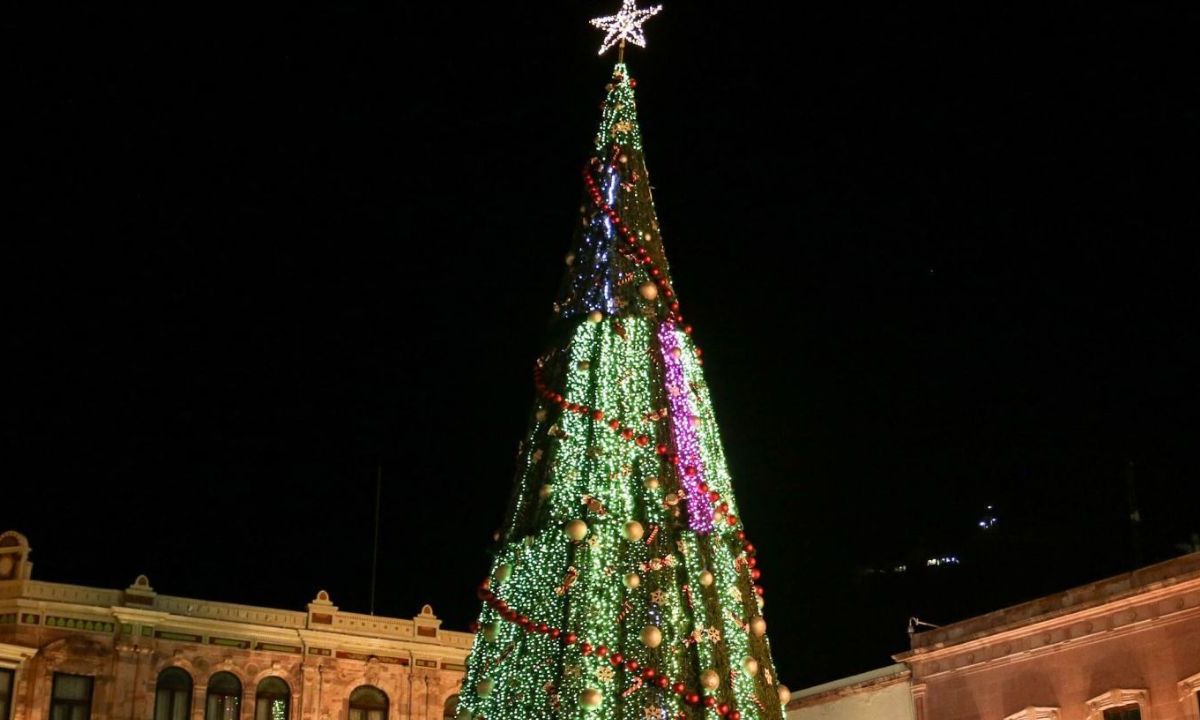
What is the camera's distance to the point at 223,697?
3150 centimetres

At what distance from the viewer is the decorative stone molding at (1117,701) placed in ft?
86.7

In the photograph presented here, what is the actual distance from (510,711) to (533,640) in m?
0.68

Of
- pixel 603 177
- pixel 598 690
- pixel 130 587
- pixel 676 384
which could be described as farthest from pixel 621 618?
pixel 130 587

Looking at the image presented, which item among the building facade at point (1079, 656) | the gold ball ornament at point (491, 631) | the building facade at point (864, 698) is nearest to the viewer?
the gold ball ornament at point (491, 631)

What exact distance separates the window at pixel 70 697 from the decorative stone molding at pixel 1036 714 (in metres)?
18.8

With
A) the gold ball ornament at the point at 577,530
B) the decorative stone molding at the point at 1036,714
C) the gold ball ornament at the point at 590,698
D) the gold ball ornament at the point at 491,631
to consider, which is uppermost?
the decorative stone molding at the point at 1036,714

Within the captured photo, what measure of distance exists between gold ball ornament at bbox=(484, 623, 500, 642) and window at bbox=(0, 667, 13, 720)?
59.7ft

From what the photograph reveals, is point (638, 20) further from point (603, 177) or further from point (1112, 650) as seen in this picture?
point (1112, 650)

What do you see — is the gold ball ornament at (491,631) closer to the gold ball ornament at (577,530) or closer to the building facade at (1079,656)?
the gold ball ornament at (577,530)

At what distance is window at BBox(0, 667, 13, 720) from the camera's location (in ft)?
92.7

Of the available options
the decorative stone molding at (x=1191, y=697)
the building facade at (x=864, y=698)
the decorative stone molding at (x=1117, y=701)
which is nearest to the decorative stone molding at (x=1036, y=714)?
the decorative stone molding at (x=1117, y=701)

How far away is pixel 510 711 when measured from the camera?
43.7 ft

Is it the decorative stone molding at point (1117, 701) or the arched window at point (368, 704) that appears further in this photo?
the arched window at point (368, 704)

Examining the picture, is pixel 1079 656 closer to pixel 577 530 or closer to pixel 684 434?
pixel 684 434
